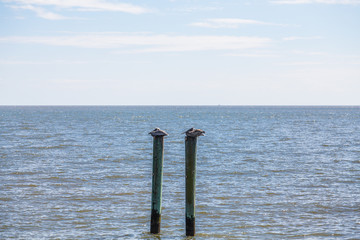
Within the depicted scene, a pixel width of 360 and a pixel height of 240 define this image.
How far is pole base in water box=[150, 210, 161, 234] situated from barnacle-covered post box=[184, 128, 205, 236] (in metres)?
0.74

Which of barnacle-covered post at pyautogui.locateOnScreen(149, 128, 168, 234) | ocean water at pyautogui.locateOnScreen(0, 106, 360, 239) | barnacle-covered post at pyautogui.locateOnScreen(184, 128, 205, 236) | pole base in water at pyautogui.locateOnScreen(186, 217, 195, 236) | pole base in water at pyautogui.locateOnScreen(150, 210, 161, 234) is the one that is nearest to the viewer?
barnacle-covered post at pyautogui.locateOnScreen(184, 128, 205, 236)

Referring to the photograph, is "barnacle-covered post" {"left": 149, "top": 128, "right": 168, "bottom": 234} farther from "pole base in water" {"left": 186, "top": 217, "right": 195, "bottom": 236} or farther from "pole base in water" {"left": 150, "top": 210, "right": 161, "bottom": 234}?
"pole base in water" {"left": 186, "top": 217, "right": 195, "bottom": 236}

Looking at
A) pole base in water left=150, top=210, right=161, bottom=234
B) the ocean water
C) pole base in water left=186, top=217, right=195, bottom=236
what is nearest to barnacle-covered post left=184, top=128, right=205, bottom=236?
pole base in water left=186, top=217, right=195, bottom=236

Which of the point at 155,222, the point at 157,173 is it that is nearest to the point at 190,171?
the point at 157,173

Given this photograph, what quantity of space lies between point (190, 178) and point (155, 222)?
1591 mm

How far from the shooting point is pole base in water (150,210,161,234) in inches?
463

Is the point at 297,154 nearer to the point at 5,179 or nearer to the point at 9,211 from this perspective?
the point at 5,179

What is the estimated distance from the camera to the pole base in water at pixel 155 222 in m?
11.8

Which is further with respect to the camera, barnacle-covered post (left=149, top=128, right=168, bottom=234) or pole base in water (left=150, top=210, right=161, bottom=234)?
pole base in water (left=150, top=210, right=161, bottom=234)

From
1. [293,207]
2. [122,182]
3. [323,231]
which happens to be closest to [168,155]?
[122,182]

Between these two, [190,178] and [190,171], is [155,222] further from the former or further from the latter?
[190,171]

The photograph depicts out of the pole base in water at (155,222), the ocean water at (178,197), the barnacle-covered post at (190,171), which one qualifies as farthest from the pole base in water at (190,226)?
the pole base in water at (155,222)

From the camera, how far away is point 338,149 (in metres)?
33.6

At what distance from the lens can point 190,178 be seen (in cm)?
1120
